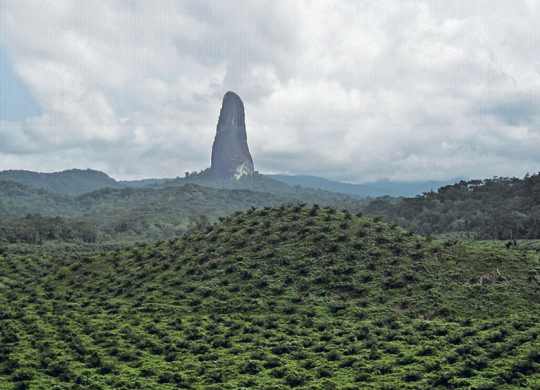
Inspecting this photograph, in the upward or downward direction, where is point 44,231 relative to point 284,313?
downward

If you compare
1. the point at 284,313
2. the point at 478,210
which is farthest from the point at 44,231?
the point at 284,313

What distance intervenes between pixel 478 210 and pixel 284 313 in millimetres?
94881

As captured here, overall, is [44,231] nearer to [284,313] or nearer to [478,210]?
[478,210]

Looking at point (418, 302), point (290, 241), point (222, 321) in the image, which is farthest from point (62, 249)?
point (418, 302)

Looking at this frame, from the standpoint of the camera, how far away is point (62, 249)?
108 meters

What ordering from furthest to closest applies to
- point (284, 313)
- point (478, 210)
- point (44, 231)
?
point (44, 231) → point (478, 210) → point (284, 313)

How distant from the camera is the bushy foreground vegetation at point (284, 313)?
74.5 feet

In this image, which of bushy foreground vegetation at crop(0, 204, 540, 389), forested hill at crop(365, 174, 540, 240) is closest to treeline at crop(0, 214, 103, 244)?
bushy foreground vegetation at crop(0, 204, 540, 389)

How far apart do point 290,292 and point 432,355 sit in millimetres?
13807

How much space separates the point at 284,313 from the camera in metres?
32.8

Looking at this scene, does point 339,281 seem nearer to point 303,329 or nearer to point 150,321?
point 303,329

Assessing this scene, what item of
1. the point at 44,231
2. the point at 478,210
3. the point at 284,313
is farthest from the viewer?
the point at 44,231

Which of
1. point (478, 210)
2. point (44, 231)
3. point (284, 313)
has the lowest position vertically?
point (44, 231)

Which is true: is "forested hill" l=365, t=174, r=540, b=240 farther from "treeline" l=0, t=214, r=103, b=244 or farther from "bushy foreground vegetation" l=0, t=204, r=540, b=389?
"treeline" l=0, t=214, r=103, b=244
